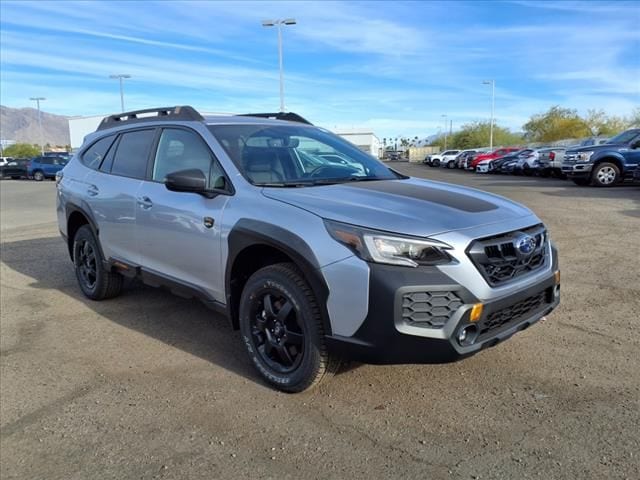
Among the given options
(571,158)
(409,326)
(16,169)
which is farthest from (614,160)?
(16,169)

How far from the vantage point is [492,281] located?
2885 millimetres

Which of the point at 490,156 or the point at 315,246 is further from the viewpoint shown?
the point at 490,156

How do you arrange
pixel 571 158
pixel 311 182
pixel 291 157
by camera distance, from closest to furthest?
pixel 311 182 → pixel 291 157 → pixel 571 158

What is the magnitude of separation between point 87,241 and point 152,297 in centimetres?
87

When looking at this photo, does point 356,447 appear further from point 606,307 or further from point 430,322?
point 606,307

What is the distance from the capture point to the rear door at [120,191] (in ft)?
15.0

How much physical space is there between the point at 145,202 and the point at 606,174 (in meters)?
15.6

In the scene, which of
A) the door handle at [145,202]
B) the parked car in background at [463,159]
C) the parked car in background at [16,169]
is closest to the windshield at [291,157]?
the door handle at [145,202]

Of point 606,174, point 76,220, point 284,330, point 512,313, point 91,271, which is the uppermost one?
point 76,220

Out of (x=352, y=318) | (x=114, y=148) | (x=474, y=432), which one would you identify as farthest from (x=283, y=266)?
(x=114, y=148)

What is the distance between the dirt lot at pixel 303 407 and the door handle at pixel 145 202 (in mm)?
1101

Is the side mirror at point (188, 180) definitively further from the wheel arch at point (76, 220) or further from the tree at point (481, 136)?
the tree at point (481, 136)

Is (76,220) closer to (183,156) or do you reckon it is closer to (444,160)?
(183,156)

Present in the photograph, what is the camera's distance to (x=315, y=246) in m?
2.94
